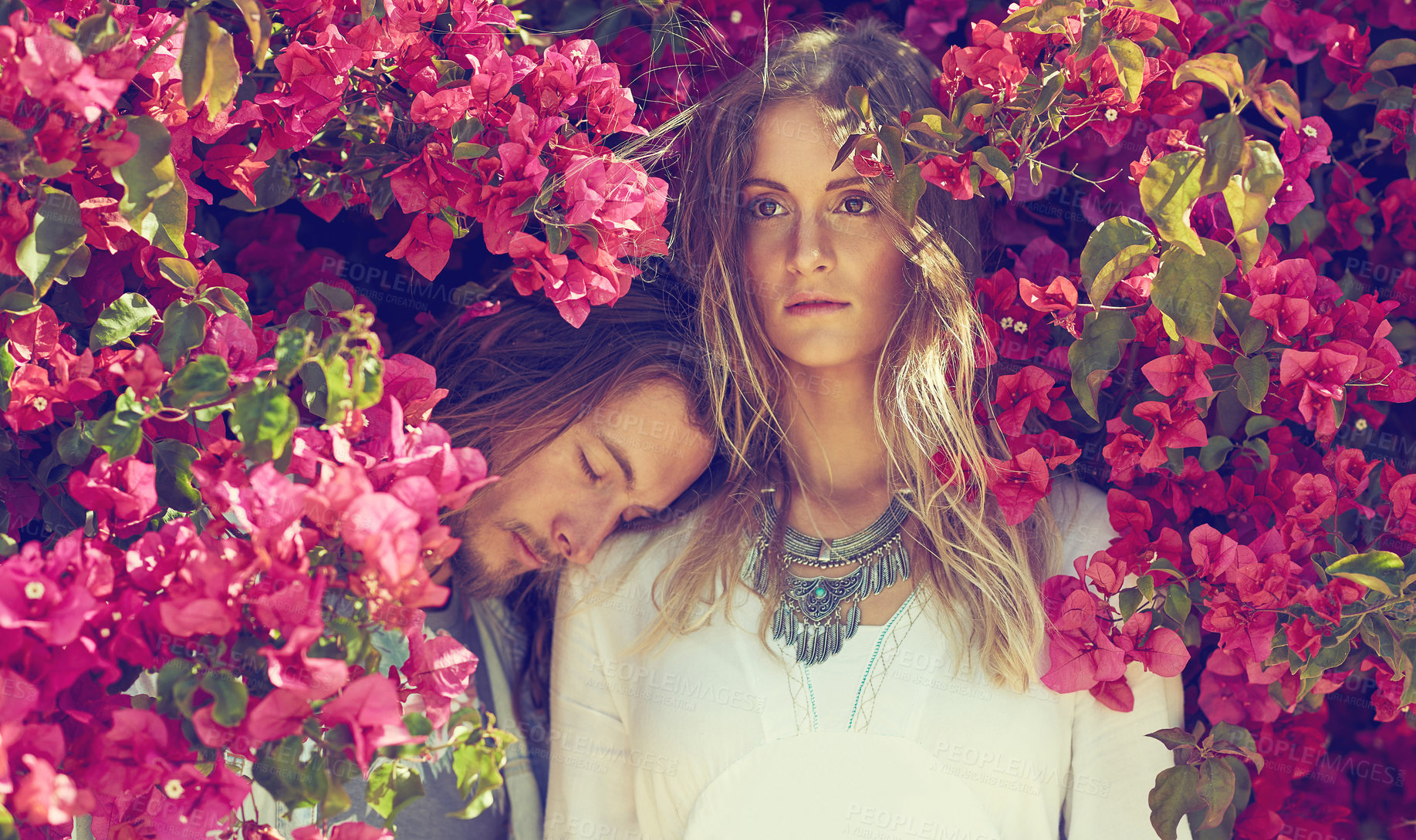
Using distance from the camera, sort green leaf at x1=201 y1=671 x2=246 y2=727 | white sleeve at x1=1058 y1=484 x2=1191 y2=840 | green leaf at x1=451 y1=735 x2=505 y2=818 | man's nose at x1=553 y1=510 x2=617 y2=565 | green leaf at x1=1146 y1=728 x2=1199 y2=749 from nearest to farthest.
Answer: green leaf at x1=201 y1=671 x2=246 y2=727
green leaf at x1=451 y1=735 x2=505 y2=818
green leaf at x1=1146 y1=728 x2=1199 y2=749
white sleeve at x1=1058 y1=484 x2=1191 y2=840
man's nose at x1=553 y1=510 x2=617 y2=565

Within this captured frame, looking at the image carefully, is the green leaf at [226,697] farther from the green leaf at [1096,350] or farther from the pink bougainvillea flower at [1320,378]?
the pink bougainvillea flower at [1320,378]

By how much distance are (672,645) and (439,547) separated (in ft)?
2.39

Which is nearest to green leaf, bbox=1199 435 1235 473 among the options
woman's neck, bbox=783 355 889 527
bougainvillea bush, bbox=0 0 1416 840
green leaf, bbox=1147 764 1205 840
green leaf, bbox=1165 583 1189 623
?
bougainvillea bush, bbox=0 0 1416 840

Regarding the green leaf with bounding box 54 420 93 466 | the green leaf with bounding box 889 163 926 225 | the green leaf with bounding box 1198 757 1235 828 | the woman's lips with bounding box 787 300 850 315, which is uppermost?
the green leaf with bounding box 889 163 926 225

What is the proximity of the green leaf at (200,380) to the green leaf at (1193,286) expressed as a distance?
885 millimetres

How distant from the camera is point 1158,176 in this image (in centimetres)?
106

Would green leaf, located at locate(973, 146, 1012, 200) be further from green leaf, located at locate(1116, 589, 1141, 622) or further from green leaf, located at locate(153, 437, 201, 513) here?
green leaf, located at locate(153, 437, 201, 513)

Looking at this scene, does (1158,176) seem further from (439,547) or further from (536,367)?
(536,367)

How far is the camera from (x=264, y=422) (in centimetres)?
88

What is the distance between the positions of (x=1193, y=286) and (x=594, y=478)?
88cm

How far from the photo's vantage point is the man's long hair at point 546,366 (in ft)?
5.47

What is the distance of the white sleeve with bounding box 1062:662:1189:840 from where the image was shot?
1455 millimetres

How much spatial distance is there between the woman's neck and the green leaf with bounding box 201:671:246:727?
36.9 inches

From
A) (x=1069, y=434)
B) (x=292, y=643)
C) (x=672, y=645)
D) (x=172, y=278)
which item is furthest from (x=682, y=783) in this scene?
(x=172, y=278)
